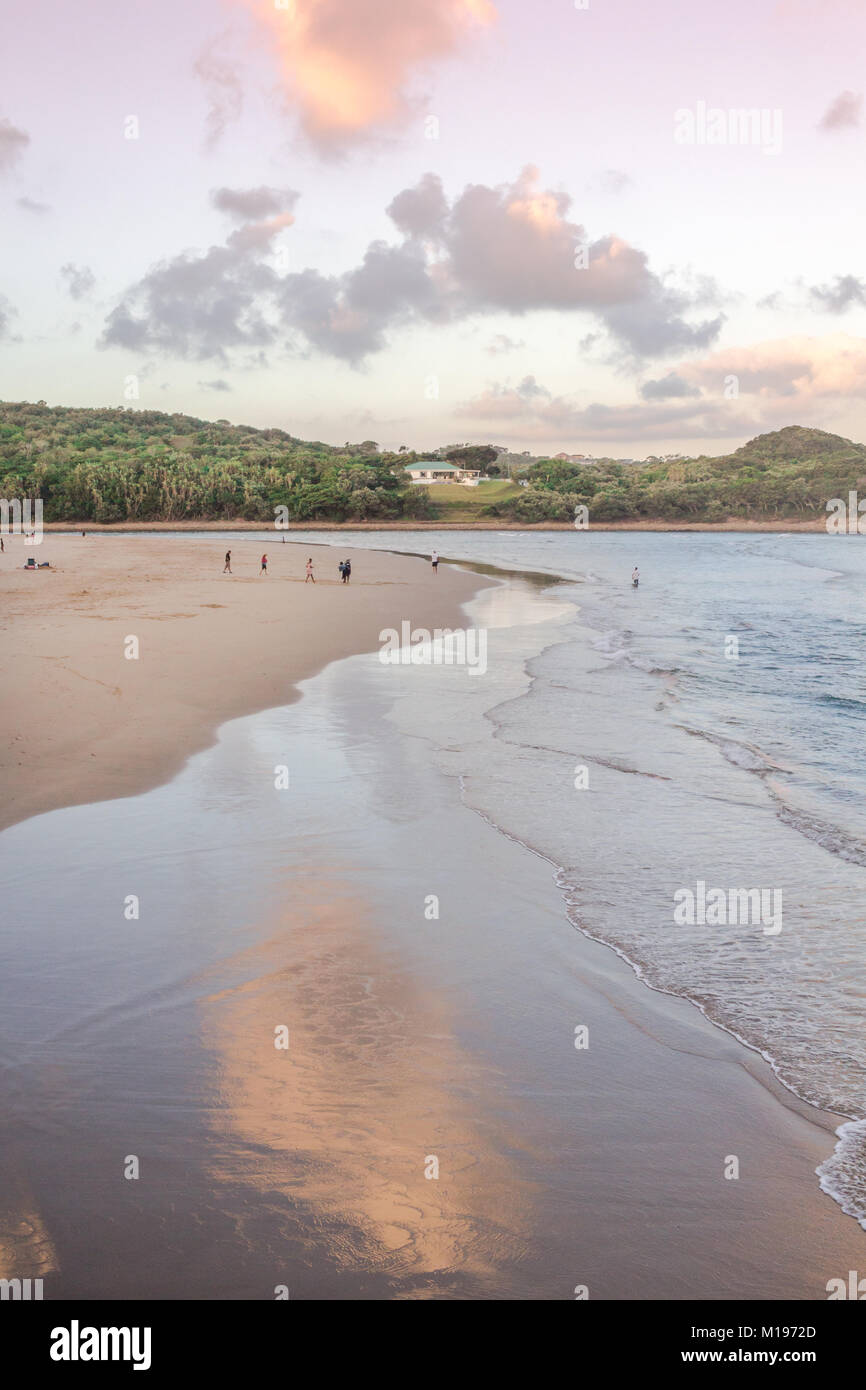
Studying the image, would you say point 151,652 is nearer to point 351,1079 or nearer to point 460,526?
point 351,1079

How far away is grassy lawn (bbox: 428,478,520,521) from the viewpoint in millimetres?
180000

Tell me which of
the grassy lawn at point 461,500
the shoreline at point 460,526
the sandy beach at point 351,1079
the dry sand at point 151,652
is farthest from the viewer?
the grassy lawn at point 461,500

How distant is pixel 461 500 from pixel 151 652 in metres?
170

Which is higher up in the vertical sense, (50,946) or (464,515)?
(464,515)

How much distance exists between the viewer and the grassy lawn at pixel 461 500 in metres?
180

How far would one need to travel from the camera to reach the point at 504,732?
1625 centimetres

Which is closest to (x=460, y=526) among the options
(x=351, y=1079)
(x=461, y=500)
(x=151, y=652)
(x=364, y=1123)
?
(x=461, y=500)

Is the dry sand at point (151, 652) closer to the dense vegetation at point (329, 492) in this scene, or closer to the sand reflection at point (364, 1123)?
the sand reflection at point (364, 1123)

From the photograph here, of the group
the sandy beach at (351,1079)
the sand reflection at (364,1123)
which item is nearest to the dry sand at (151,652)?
the sandy beach at (351,1079)

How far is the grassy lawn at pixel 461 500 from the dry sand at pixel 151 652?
127597mm

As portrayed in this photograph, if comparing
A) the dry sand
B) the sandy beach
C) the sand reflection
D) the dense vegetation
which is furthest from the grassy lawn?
the sand reflection

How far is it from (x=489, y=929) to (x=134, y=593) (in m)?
33.2
